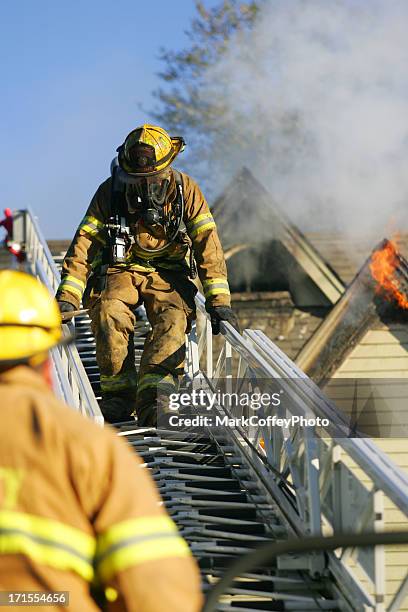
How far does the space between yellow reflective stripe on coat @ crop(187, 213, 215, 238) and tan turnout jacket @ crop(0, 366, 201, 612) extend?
5.20 m

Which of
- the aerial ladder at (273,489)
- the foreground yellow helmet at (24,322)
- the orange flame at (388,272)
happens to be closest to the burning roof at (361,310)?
the orange flame at (388,272)

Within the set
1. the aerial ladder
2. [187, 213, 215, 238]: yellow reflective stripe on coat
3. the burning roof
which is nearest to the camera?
the aerial ladder

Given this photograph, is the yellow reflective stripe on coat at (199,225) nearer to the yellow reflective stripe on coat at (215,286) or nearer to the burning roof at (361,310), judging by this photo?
the yellow reflective stripe on coat at (215,286)

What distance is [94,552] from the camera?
7.60 ft

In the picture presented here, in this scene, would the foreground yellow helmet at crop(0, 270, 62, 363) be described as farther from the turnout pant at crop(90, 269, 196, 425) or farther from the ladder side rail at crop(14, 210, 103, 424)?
the turnout pant at crop(90, 269, 196, 425)

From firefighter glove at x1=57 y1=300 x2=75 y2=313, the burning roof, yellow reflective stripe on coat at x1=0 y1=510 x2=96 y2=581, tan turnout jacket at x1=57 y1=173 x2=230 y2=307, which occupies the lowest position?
the burning roof

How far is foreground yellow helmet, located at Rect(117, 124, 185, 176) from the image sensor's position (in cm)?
725

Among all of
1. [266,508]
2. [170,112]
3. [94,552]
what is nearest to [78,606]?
[94,552]

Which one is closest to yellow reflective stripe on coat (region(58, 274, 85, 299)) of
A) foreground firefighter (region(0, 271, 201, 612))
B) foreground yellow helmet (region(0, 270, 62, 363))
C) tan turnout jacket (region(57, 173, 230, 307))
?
tan turnout jacket (region(57, 173, 230, 307))

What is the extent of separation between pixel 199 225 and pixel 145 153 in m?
0.60

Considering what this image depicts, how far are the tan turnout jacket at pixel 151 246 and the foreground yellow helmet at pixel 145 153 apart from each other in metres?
0.26

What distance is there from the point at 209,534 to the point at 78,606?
3515 millimetres

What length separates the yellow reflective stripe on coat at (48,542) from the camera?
7.51 ft

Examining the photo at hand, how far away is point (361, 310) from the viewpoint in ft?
45.6
